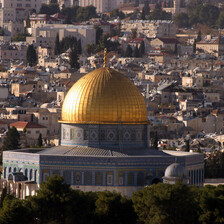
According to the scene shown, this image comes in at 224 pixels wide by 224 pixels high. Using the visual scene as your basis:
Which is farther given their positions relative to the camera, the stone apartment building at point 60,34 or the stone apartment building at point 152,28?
the stone apartment building at point 152,28

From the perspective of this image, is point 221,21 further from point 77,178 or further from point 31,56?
point 77,178

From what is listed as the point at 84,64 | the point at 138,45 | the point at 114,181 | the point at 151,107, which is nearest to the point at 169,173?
the point at 114,181

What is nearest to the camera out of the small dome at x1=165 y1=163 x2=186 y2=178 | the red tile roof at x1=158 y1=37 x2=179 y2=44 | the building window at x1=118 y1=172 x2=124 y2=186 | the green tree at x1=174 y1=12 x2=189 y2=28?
the small dome at x1=165 y1=163 x2=186 y2=178

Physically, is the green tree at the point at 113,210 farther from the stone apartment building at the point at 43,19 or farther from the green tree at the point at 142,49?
A: the stone apartment building at the point at 43,19

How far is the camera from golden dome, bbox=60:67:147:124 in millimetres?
56031

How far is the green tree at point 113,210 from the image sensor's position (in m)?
50.2

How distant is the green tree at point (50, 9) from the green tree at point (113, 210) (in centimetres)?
11048

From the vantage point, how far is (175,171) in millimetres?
53188

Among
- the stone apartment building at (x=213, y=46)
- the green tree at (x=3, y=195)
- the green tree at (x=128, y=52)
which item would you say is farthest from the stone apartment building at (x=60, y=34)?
the green tree at (x=3, y=195)

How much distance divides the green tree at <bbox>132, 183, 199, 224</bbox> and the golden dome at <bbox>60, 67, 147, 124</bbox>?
6924 millimetres

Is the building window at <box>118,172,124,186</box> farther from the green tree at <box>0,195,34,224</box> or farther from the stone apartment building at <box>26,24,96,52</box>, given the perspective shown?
the stone apartment building at <box>26,24,96,52</box>

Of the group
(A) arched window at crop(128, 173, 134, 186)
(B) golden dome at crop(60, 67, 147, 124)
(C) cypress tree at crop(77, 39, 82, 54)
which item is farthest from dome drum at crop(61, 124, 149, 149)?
(C) cypress tree at crop(77, 39, 82, 54)

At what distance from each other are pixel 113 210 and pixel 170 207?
2.20m

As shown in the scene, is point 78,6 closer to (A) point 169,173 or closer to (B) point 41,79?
(B) point 41,79
